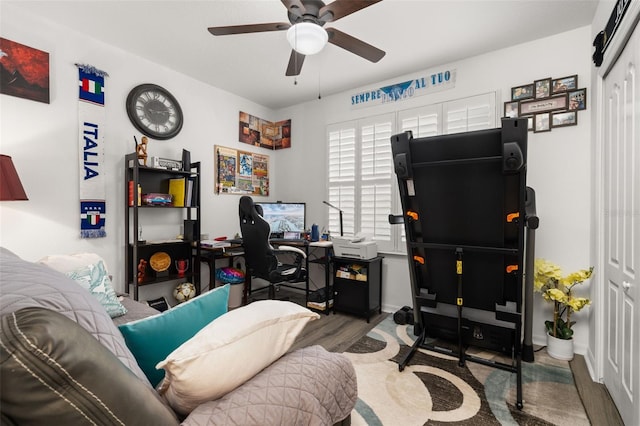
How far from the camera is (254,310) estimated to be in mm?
914

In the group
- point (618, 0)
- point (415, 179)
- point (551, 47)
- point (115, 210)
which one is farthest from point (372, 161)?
point (115, 210)

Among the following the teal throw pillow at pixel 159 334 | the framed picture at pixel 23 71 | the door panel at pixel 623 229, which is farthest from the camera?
the framed picture at pixel 23 71

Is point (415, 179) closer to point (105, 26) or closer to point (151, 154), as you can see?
point (151, 154)

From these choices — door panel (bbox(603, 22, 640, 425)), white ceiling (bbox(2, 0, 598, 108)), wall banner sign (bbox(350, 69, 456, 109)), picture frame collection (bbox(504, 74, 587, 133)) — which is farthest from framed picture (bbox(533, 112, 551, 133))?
wall banner sign (bbox(350, 69, 456, 109))

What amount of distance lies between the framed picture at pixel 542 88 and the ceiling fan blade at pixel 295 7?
7.30 feet

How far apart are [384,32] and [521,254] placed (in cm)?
210

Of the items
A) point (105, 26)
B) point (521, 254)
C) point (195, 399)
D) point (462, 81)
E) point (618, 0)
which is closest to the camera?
point (195, 399)

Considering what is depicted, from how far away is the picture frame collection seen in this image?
8.38ft

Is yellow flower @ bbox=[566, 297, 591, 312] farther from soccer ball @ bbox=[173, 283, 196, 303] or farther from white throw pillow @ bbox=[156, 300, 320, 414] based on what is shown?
soccer ball @ bbox=[173, 283, 196, 303]

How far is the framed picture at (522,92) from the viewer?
274 centimetres

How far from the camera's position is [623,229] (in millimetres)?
1716

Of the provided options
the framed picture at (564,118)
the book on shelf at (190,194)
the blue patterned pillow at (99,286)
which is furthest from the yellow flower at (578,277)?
the book on shelf at (190,194)

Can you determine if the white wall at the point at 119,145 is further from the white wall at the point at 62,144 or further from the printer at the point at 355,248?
the printer at the point at 355,248

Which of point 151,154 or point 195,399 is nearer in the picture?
point 195,399
